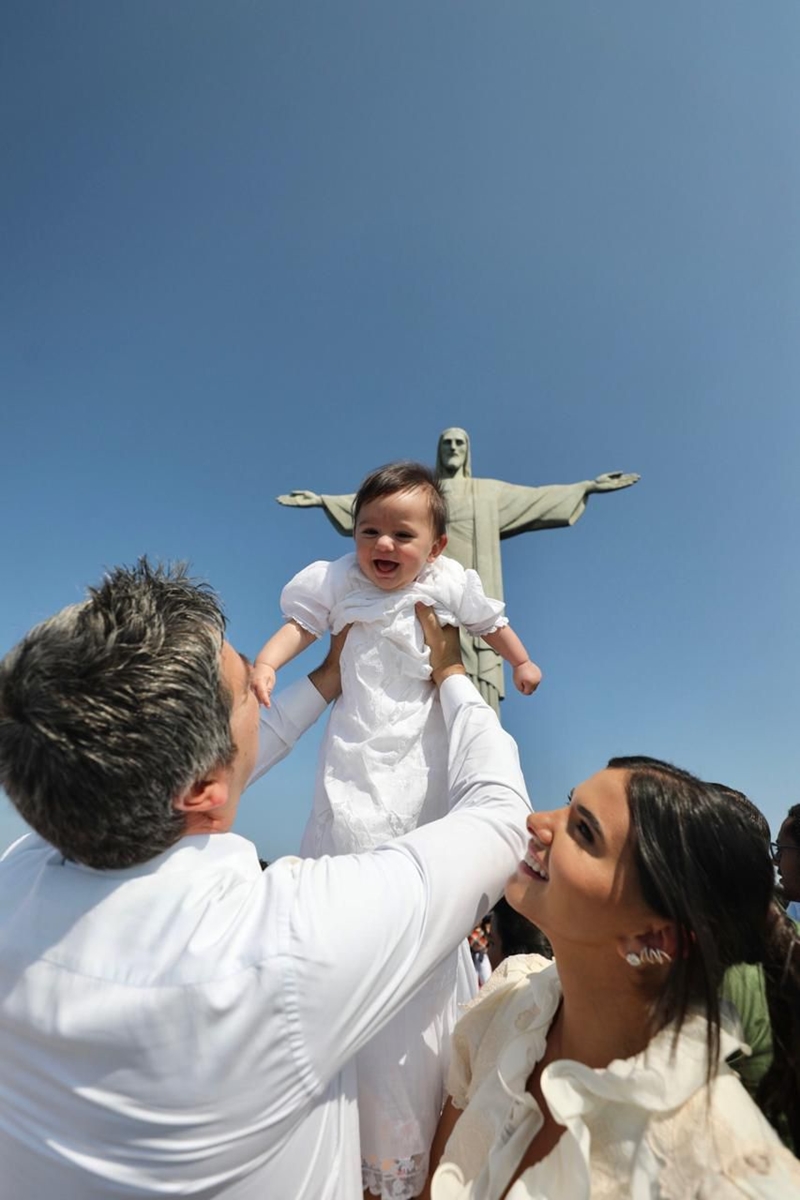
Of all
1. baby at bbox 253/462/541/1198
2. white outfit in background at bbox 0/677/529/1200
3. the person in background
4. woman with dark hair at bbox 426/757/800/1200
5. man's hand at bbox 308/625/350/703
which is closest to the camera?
white outfit in background at bbox 0/677/529/1200

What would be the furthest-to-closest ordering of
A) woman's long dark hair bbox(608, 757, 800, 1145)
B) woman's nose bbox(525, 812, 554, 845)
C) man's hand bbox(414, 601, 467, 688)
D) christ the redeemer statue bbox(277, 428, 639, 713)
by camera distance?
christ the redeemer statue bbox(277, 428, 639, 713)
man's hand bbox(414, 601, 467, 688)
woman's nose bbox(525, 812, 554, 845)
woman's long dark hair bbox(608, 757, 800, 1145)

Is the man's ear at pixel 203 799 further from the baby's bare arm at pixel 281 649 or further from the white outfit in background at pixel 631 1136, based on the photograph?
the baby's bare arm at pixel 281 649

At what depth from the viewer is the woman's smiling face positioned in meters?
1.14

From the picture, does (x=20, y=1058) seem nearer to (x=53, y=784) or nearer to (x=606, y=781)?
(x=53, y=784)

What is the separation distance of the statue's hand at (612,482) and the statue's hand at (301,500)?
2.56 m

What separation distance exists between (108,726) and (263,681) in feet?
3.34

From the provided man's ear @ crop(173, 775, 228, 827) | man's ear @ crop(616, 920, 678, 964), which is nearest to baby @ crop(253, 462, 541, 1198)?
man's ear @ crop(616, 920, 678, 964)

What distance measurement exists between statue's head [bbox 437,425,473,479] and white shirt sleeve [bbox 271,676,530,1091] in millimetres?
5579

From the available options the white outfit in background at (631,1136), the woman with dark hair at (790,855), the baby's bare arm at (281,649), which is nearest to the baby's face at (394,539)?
the baby's bare arm at (281,649)

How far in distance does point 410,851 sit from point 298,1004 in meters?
0.25

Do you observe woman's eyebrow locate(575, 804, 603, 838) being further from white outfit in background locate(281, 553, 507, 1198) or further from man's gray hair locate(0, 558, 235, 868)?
man's gray hair locate(0, 558, 235, 868)

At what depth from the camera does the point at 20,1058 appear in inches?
34.4

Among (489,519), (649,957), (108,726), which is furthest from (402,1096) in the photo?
(489,519)

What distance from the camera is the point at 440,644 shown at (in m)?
1.85
